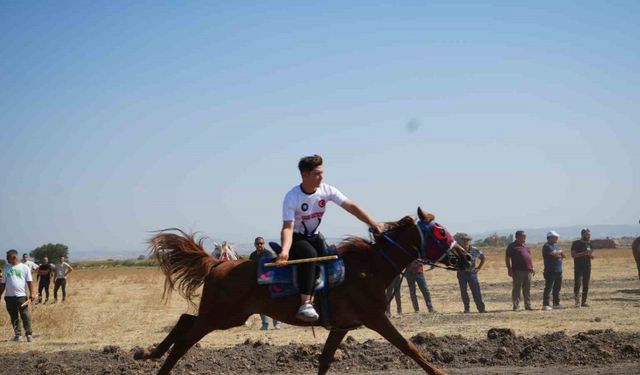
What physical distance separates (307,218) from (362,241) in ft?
2.94

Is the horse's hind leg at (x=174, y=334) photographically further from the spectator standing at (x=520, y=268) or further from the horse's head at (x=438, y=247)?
the spectator standing at (x=520, y=268)

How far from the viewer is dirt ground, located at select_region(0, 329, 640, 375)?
10.3 m

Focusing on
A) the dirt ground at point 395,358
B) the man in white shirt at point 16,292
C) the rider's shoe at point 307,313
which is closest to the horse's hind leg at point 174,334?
the rider's shoe at point 307,313

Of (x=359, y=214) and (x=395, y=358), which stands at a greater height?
(x=359, y=214)

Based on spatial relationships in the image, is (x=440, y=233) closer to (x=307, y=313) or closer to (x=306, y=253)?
(x=306, y=253)

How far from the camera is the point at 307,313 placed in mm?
7953

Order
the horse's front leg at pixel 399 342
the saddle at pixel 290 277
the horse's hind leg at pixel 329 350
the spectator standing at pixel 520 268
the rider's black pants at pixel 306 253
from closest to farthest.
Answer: the horse's front leg at pixel 399 342 → the rider's black pants at pixel 306 253 → the saddle at pixel 290 277 → the horse's hind leg at pixel 329 350 → the spectator standing at pixel 520 268

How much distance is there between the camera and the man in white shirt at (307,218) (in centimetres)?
804

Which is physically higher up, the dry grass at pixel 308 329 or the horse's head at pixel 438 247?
the horse's head at pixel 438 247

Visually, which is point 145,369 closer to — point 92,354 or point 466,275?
point 92,354

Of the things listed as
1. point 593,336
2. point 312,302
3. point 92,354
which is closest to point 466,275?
point 593,336

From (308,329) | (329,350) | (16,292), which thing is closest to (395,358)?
(329,350)

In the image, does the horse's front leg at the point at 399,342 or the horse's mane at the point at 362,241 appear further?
the horse's mane at the point at 362,241

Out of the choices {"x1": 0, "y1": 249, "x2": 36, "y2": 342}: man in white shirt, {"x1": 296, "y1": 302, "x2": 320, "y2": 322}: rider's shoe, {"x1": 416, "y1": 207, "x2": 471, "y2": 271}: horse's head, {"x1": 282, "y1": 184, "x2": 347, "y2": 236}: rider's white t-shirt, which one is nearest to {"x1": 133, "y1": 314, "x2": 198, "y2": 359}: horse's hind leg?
{"x1": 296, "y1": 302, "x2": 320, "y2": 322}: rider's shoe
